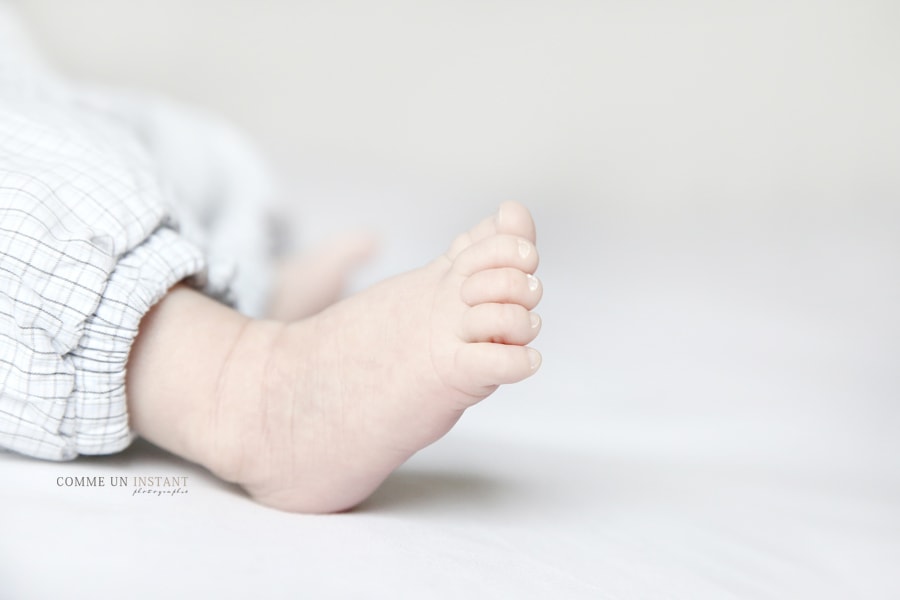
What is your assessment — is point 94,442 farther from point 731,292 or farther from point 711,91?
point 711,91

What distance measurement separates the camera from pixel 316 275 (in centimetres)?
118

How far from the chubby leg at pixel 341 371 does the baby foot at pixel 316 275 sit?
14.0 inches

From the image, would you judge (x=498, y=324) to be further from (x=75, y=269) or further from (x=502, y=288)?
(x=75, y=269)

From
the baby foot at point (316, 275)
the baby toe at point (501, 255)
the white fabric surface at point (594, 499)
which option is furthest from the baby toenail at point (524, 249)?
the baby foot at point (316, 275)

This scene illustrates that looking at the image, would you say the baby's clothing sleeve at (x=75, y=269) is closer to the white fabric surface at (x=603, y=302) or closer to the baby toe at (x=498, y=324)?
the white fabric surface at (x=603, y=302)

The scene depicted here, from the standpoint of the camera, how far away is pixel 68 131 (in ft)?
2.44

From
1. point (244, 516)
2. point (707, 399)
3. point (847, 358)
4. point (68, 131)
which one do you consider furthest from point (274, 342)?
point (847, 358)

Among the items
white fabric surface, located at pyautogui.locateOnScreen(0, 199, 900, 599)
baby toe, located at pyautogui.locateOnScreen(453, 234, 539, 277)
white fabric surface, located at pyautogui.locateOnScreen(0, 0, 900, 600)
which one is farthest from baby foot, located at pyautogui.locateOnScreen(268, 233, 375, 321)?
baby toe, located at pyautogui.locateOnScreen(453, 234, 539, 277)

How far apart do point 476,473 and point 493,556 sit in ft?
0.60

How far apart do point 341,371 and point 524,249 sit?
17cm

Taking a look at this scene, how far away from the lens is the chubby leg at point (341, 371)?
61 centimetres

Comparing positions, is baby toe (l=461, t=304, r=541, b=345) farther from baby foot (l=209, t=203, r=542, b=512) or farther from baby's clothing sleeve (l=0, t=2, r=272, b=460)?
baby's clothing sleeve (l=0, t=2, r=272, b=460)

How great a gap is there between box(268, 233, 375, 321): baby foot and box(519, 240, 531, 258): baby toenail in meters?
0.49

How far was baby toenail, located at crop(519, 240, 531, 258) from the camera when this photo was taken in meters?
0.62
